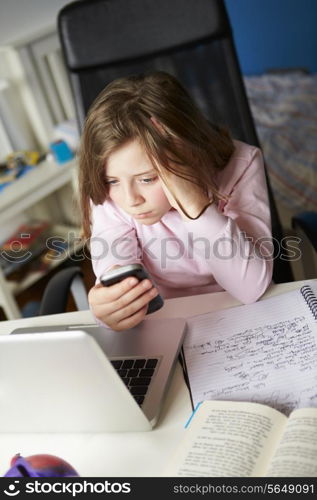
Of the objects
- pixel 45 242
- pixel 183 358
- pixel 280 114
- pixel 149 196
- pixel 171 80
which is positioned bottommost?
pixel 45 242

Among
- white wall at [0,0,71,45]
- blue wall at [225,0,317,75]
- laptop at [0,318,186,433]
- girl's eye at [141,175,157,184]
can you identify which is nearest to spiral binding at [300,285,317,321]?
laptop at [0,318,186,433]

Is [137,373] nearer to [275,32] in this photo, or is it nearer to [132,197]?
[132,197]

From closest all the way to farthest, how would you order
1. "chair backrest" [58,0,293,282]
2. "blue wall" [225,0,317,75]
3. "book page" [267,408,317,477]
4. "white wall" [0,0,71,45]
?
"book page" [267,408,317,477]
"chair backrest" [58,0,293,282]
"white wall" [0,0,71,45]
"blue wall" [225,0,317,75]

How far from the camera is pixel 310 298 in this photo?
90cm

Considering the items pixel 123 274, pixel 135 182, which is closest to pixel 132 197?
pixel 135 182

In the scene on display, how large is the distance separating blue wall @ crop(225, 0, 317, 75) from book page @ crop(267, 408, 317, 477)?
2.47m

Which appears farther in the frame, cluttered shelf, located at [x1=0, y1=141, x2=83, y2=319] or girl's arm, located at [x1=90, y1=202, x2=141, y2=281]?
cluttered shelf, located at [x1=0, y1=141, x2=83, y2=319]

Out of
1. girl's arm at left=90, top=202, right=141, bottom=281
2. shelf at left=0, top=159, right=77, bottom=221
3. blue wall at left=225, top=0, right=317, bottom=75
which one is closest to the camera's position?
girl's arm at left=90, top=202, right=141, bottom=281

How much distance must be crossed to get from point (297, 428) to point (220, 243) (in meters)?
0.38

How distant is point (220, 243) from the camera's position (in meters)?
0.95

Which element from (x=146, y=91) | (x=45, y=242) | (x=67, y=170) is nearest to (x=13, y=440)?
(x=146, y=91)

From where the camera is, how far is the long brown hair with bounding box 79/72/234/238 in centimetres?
90

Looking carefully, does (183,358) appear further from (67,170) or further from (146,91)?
(67,170)

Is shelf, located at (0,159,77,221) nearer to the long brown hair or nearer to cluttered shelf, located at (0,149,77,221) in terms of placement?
cluttered shelf, located at (0,149,77,221)
